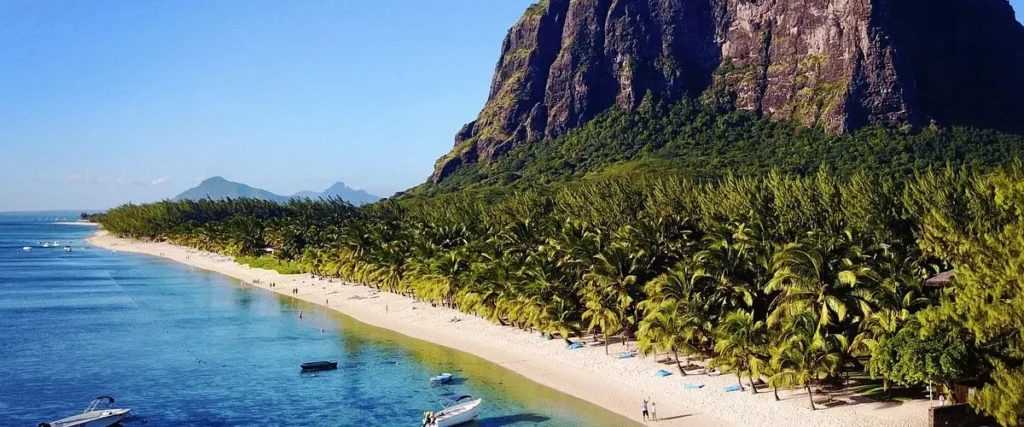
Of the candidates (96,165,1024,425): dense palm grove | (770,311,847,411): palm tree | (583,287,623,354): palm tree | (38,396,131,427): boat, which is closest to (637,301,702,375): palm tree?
(96,165,1024,425): dense palm grove

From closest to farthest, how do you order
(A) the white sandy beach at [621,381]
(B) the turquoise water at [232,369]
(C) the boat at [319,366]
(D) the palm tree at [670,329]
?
(A) the white sandy beach at [621,381] → (B) the turquoise water at [232,369] → (D) the palm tree at [670,329] → (C) the boat at [319,366]

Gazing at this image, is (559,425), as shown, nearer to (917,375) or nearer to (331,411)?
(331,411)

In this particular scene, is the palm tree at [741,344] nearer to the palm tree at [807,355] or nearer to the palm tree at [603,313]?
the palm tree at [807,355]

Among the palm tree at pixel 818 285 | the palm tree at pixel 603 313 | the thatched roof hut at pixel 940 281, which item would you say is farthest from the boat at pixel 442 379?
the thatched roof hut at pixel 940 281

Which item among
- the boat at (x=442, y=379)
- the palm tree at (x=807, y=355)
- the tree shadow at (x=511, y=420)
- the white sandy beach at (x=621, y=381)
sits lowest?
the tree shadow at (x=511, y=420)

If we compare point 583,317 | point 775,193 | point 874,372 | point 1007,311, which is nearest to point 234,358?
point 583,317

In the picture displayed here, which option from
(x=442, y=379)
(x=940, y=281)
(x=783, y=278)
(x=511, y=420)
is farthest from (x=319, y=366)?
(x=940, y=281)
